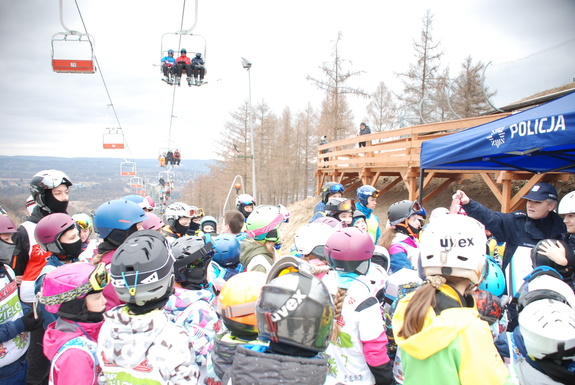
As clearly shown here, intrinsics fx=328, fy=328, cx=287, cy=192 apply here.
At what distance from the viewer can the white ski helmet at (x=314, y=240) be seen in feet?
10.2

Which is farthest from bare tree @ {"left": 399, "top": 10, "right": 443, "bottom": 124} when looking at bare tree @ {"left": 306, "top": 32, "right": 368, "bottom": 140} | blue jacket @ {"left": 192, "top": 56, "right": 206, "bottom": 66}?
blue jacket @ {"left": 192, "top": 56, "right": 206, "bottom": 66}

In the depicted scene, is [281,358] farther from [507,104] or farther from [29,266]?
[507,104]

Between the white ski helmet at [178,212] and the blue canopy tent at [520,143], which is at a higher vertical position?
the blue canopy tent at [520,143]

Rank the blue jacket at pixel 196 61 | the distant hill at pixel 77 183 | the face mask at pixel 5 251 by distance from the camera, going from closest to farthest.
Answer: the face mask at pixel 5 251 → the blue jacket at pixel 196 61 → the distant hill at pixel 77 183

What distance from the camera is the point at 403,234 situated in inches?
165

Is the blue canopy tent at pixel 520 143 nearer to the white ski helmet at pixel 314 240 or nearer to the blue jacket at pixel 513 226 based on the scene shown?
the blue jacket at pixel 513 226

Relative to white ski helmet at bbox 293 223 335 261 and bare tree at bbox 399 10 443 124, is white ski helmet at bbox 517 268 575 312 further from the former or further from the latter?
bare tree at bbox 399 10 443 124

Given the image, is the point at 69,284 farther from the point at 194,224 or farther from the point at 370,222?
the point at 370,222

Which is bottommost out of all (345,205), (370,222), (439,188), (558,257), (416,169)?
(370,222)

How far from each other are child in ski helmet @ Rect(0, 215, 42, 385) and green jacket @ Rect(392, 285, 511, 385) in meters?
2.87

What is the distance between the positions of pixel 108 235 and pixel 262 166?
3504 cm

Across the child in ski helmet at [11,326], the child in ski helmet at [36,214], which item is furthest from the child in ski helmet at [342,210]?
the child in ski helmet at [11,326]

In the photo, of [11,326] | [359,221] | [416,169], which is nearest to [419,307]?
[11,326]

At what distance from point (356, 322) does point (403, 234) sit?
86.1 inches
